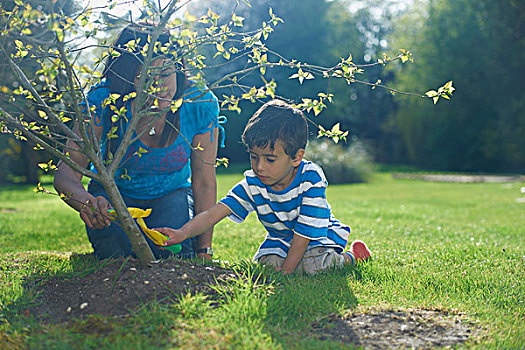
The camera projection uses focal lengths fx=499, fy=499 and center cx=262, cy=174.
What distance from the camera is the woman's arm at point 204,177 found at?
13.0ft

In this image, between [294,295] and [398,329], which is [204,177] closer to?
[294,295]

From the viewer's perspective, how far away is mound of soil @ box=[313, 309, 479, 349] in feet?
7.34

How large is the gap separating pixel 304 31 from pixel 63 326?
28.0 meters

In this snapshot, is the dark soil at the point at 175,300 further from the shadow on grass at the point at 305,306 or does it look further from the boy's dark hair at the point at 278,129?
the boy's dark hair at the point at 278,129

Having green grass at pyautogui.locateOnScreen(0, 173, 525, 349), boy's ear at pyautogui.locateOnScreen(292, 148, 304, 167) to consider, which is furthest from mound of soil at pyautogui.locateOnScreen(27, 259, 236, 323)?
boy's ear at pyautogui.locateOnScreen(292, 148, 304, 167)

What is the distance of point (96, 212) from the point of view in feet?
9.66

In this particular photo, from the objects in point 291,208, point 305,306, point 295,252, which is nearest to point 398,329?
point 305,306

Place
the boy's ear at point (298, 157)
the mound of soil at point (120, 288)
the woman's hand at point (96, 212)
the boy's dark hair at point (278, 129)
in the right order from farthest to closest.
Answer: the boy's ear at point (298, 157) < the boy's dark hair at point (278, 129) < the woman's hand at point (96, 212) < the mound of soil at point (120, 288)

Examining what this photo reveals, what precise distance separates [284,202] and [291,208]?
0.21ft

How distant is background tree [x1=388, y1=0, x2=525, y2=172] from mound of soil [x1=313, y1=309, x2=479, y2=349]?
2143 cm

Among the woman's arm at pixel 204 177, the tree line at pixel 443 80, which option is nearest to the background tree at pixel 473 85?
the tree line at pixel 443 80

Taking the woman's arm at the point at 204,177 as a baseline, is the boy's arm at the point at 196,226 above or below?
below

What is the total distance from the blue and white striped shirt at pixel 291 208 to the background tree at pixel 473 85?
20794mm

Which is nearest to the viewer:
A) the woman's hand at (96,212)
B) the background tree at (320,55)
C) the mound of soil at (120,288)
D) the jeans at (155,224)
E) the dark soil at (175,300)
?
the dark soil at (175,300)
